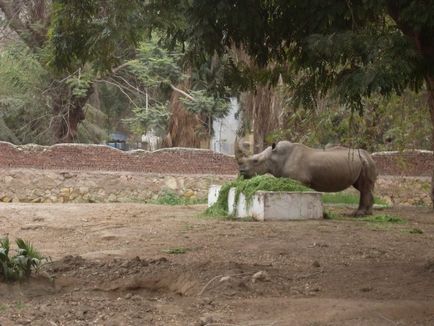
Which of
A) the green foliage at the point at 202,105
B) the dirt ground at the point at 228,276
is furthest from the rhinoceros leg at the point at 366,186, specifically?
the green foliage at the point at 202,105

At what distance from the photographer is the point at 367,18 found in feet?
29.1

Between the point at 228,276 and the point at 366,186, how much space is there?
9.82m

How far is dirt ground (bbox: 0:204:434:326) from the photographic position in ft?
21.3

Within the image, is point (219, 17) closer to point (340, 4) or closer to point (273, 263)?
point (340, 4)

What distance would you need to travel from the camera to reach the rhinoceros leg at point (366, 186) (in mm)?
16822

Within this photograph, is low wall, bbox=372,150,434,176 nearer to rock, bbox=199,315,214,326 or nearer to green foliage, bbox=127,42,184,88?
green foliage, bbox=127,42,184,88

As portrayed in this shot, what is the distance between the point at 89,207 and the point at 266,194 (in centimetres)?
520

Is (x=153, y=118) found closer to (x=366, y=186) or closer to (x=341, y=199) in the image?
(x=341, y=199)

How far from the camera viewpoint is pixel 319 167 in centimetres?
1661

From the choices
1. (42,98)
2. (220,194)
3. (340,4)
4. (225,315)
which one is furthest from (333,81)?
(42,98)

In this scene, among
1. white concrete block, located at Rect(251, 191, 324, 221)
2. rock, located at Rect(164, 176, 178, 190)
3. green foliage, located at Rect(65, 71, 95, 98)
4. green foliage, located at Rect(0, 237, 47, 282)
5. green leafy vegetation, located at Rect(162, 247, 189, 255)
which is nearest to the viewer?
green foliage, located at Rect(0, 237, 47, 282)

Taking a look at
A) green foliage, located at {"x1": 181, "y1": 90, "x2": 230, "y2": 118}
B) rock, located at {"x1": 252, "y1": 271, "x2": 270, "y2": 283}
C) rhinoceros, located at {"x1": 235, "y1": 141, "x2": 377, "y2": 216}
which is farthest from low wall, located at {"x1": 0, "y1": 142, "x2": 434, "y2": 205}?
rock, located at {"x1": 252, "y1": 271, "x2": 270, "y2": 283}

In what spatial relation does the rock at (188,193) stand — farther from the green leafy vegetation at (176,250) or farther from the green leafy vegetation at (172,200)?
the green leafy vegetation at (176,250)

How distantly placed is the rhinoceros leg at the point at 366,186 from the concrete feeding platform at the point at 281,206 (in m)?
2.09
